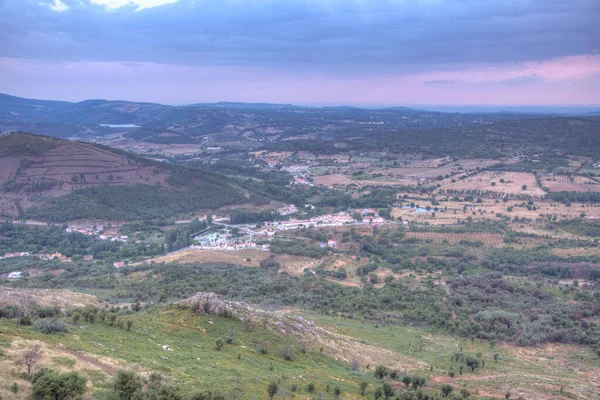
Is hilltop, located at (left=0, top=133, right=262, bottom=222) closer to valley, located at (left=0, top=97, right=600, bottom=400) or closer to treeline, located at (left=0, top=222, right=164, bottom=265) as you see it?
valley, located at (left=0, top=97, right=600, bottom=400)

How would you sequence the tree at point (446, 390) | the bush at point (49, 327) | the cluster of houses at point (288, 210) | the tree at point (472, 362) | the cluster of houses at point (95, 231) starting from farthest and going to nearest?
1. the cluster of houses at point (288, 210)
2. the cluster of houses at point (95, 231)
3. the tree at point (472, 362)
4. the tree at point (446, 390)
5. the bush at point (49, 327)

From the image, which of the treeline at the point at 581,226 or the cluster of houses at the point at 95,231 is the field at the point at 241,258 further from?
the treeline at the point at 581,226

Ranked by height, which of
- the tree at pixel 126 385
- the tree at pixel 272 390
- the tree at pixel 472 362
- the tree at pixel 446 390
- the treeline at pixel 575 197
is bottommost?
the tree at pixel 472 362

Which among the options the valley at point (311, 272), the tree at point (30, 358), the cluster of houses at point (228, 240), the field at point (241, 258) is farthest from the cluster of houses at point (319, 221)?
the tree at point (30, 358)

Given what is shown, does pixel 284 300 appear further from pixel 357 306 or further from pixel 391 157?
pixel 391 157

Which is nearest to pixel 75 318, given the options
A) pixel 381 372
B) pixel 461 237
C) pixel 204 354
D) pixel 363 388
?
pixel 204 354

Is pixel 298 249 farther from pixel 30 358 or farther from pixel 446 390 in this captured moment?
pixel 30 358
